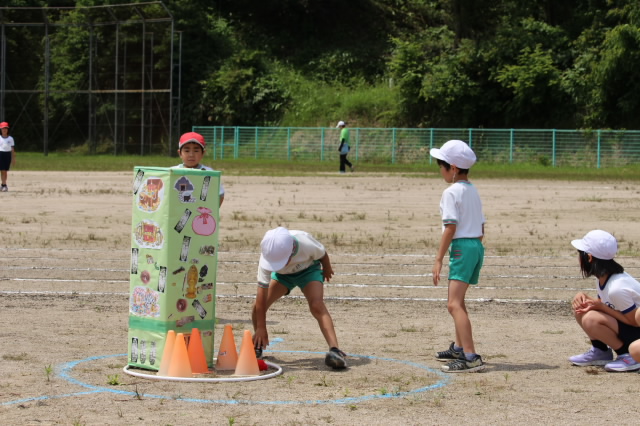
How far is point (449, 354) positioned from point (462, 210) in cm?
113

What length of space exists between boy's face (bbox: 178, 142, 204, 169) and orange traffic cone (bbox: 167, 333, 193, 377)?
86.8 inches

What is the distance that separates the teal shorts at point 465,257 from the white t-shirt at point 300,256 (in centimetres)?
102

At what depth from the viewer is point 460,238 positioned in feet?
26.9

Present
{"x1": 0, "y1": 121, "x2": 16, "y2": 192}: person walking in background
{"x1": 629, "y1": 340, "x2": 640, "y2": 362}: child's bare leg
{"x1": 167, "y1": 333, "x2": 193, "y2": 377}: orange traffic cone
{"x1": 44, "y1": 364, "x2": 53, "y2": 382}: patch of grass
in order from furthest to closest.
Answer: {"x1": 0, "y1": 121, "x2": 16, "y2": 192}: person walking in background → {"x1": 629, "y1": 340, "x2": 640, "y2": 362}: child's bare leg → {"x1": 167, "y1": 333, "x2": 193, "y2": 377}: orange traffic cone → {"x1": 44, "y1": 364, "x2": 53, "y2": 382}: patch of grass

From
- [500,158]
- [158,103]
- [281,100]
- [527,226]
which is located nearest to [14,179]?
[527,226]

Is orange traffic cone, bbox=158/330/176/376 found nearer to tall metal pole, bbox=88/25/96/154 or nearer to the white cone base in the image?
the white cone base

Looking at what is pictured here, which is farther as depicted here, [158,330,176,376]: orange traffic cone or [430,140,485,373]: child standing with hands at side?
[430,140,485,373]: child standing with hands at side

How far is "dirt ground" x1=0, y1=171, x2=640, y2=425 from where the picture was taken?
21.8ft

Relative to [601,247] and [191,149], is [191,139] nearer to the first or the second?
[191,149]

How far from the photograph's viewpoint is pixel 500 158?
49.7 m

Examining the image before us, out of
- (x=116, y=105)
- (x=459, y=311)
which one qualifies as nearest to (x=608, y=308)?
(x=459, y=311)

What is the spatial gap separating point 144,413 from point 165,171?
1.87m

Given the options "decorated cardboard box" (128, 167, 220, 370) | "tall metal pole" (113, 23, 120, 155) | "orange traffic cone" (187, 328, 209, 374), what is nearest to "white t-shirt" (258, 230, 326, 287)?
"decorated cardboard box" (128, 167, 220, 370)

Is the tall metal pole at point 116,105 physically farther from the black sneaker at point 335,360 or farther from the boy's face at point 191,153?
the black sneaker at point 335,360
